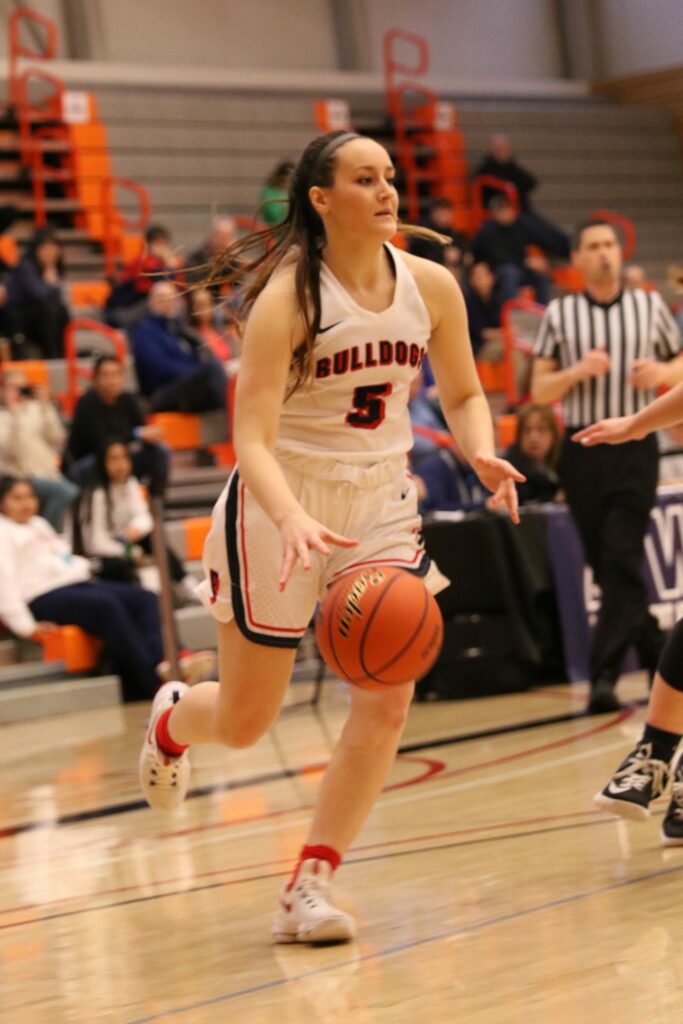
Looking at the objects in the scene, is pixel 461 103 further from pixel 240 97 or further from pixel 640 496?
pixel 640 496

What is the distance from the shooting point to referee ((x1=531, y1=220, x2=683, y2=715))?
6.66 meters

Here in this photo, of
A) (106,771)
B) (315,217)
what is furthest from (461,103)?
(315,217)

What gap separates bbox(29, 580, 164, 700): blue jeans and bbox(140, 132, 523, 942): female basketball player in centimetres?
521

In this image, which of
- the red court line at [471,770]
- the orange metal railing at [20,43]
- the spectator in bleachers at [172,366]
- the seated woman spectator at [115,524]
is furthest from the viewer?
the orange metal railing at [20,43]

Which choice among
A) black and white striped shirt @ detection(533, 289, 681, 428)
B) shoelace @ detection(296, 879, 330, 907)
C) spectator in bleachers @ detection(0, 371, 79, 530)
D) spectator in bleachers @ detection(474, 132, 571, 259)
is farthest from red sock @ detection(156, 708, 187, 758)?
spectator in bleachers @ detection(474, 132, 571, 259)

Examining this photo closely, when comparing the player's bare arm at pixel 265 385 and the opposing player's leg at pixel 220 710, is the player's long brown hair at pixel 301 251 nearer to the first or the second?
the player's bare arm at pixel 265 385

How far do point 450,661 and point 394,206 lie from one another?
4523 millimetres

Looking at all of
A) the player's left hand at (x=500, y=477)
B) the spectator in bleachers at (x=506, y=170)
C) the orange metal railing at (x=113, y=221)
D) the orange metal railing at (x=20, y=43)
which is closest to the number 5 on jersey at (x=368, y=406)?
the player's left hand at (x=500, y=477)

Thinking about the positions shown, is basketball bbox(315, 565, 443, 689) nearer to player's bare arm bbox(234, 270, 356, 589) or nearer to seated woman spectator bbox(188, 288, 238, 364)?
player's bare arm bbox(234, 270, 356, 589)

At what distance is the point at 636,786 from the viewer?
4211 millimetres

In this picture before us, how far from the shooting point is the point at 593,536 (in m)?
6.83

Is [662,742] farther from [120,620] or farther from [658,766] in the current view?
[120,620]

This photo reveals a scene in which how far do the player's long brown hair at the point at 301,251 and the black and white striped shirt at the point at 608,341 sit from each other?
3032mm

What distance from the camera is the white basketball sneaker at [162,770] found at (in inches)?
160
